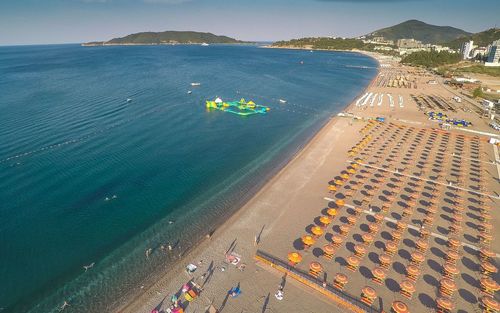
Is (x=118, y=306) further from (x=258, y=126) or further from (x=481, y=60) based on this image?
(x=481, y=60)

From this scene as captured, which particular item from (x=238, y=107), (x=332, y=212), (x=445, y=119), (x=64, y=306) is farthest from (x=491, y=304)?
(x=238, y=107)

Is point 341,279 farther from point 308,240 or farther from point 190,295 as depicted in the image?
point 190,295

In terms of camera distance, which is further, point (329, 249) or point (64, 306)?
point (329, 249)

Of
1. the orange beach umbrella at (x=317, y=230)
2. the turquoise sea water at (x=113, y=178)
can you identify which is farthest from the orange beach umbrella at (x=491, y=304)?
the turquoise sea water at (x=113, y=178)

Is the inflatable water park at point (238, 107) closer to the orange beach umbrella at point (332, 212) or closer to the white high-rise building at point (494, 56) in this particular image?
the orange beach umbrella at point (332, 212)

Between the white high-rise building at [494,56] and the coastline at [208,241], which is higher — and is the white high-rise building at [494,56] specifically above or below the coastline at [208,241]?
above

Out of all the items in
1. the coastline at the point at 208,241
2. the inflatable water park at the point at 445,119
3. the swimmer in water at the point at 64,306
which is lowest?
the swimmer in water at the point at 64,306
